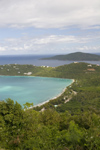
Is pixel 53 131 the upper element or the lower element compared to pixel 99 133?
lower

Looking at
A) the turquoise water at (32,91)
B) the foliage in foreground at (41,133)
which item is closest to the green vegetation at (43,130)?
the foliage in foreground at (41,133)

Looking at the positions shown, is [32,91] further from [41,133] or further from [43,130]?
[41,133]

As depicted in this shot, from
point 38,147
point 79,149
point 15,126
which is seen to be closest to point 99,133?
point 79,149

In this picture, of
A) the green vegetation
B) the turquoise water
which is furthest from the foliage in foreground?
the turquoise water

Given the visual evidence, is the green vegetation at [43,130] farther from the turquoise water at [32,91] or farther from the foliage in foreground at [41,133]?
the turquoise water at [32,91]

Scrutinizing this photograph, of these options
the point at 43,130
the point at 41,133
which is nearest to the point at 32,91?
the point at 43,130

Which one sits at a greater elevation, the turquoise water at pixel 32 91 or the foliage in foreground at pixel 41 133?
the foliage in foreground at pixel 41 133

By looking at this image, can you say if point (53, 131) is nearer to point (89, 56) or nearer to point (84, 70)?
point (84, 70)

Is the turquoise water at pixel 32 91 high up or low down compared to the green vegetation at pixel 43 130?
down

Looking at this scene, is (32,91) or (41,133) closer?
(41,133)

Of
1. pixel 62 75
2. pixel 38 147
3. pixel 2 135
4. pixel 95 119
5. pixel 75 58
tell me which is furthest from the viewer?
pixel 75 58

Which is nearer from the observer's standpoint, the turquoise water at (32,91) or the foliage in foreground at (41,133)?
the foliage in foreground at (41,133)
